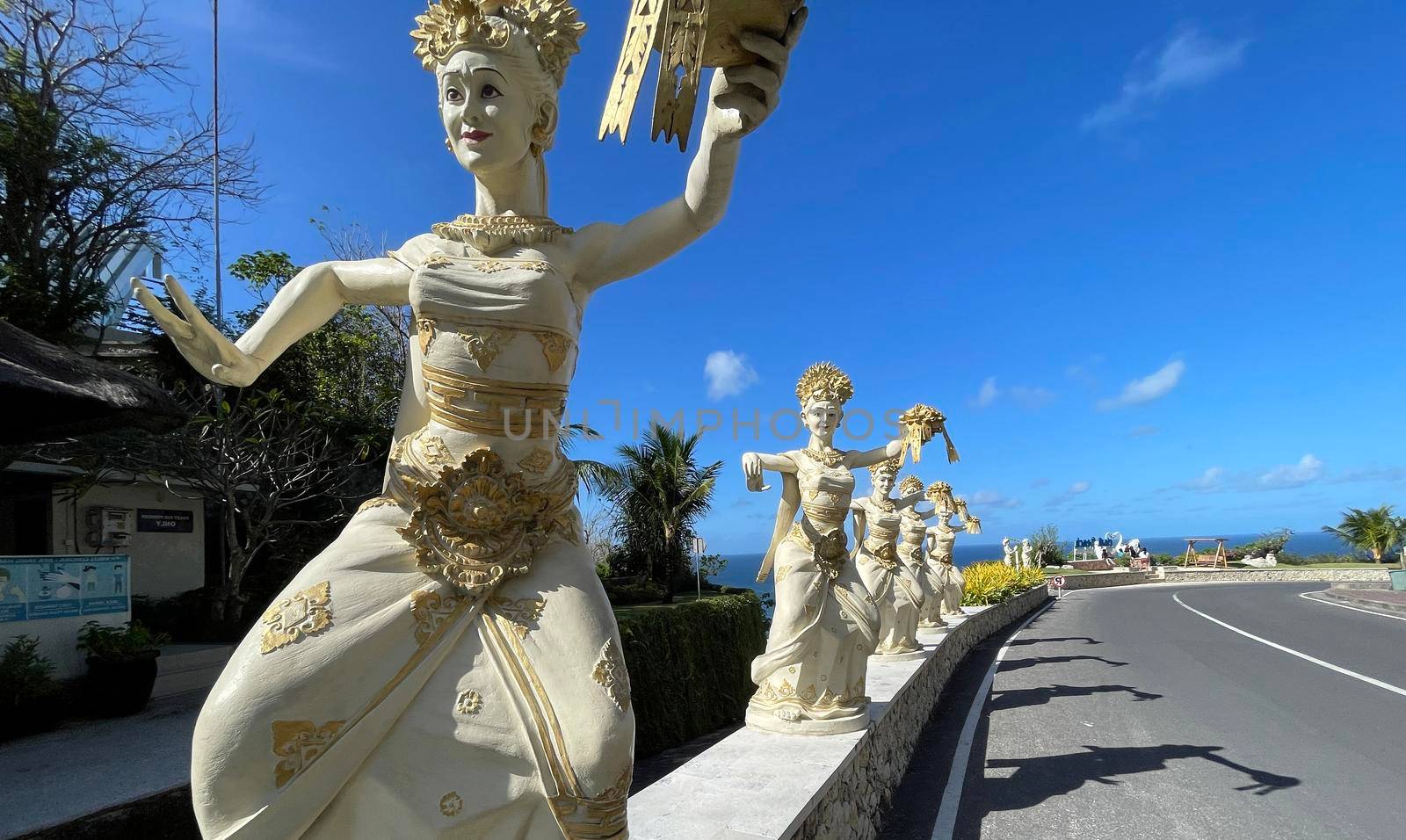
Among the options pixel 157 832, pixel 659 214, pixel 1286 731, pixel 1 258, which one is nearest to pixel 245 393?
pixel 1 258

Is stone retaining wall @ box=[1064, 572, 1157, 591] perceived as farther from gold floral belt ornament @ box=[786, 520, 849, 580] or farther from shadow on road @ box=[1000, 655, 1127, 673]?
gold floral belt ornament @ box=[786, 520, 849, 580]

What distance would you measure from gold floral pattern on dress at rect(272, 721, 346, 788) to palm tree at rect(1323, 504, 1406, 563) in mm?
48200

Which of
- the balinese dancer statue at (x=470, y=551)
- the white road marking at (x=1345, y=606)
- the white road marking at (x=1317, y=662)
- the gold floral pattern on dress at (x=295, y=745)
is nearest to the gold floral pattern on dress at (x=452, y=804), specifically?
the balinese dancer statue at (x=470, y=551)

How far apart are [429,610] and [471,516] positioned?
0.24 m

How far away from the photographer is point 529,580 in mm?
1890

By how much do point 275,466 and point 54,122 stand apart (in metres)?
6.77

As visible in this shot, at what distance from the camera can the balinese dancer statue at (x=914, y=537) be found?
11.1 metres

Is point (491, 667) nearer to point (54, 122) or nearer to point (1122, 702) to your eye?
point (1122, 702)

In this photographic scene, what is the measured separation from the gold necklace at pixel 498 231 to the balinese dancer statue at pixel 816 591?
3262 millimetres

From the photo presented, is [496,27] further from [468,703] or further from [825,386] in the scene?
[825,386]

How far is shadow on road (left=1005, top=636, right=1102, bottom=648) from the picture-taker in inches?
563

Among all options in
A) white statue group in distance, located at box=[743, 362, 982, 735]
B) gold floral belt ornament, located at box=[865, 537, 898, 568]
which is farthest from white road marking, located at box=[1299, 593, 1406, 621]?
white statue group in distance, located at box=[743, 362, 982, 735]

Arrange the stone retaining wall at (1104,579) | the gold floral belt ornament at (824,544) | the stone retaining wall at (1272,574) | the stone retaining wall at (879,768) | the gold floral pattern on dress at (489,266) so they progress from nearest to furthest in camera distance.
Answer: the gold floral pattern on dress at (489,266), the stone retaining wall at (879,768), the gold floral belt ornament at (824,544), the stone retaining wall at (1104,579), the stone retaining wall at (1272,574)

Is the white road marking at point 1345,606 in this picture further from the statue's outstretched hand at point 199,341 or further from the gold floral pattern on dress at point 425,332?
the statue's outstretched hand at point 199,341
